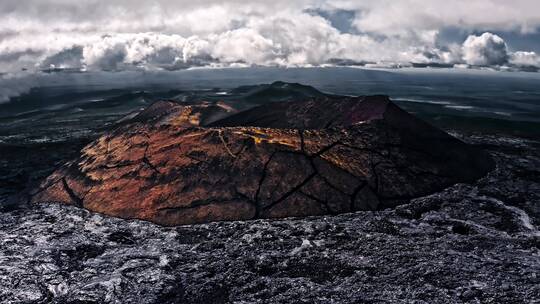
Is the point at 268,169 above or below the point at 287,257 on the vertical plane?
above

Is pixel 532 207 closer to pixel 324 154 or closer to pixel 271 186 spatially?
pixel 324 154

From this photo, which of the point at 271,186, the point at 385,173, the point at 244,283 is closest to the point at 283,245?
the point at 244,283

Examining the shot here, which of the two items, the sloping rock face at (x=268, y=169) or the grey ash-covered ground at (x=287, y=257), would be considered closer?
the grey ash-covered ground at (x=287, y=257)

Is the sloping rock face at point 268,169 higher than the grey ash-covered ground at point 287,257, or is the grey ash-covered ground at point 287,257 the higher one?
the sloping rock face at point 268,169

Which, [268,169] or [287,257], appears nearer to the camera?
[287,257]
